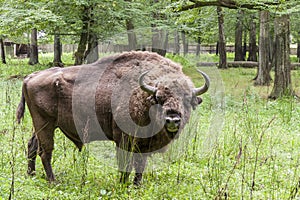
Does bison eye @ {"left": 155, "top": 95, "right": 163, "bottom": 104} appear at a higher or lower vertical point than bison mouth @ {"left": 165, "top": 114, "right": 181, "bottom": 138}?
higher

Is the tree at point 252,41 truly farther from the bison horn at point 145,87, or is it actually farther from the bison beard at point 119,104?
the bison horn at point 145,87

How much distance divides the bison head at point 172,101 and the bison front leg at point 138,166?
0.55m

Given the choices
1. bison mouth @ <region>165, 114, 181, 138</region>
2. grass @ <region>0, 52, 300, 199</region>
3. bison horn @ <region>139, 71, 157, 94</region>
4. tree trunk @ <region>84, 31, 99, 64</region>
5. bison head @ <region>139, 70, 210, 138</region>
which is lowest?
grass @ <region>0, 52, 300, 199</region>

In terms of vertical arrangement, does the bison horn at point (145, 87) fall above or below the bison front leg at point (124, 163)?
above

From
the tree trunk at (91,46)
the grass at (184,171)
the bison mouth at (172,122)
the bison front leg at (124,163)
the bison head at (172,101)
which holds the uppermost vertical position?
the tree trunk at (91,46)

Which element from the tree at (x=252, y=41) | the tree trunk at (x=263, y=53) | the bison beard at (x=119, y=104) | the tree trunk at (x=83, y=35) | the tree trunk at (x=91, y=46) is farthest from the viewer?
the tree at (x=252, y=41)

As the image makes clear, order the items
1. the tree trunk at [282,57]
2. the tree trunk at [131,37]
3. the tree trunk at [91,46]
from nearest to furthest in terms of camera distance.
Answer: the tree trunk at [282,57] < the tree trunk at [91,46] < the tree trunk at [131,37]

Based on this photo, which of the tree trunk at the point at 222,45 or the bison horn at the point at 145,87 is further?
the tree trunk at the point at 222,45

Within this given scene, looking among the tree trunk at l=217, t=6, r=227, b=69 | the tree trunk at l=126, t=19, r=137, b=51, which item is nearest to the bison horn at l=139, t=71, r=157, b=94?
the tree trunk at l=126, t=19, r=137, b=51

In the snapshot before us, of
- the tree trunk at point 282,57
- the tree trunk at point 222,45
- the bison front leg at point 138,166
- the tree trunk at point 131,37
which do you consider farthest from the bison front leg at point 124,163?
the tree trunk at point 222,45

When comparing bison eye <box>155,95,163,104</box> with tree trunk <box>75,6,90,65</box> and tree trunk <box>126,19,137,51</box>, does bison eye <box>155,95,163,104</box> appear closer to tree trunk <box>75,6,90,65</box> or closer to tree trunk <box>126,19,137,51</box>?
tree trunk <box>126,19,137,51</box>

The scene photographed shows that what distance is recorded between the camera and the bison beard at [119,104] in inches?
177

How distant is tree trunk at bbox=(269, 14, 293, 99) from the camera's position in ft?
36.3

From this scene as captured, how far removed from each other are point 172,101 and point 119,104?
0.81 metres
